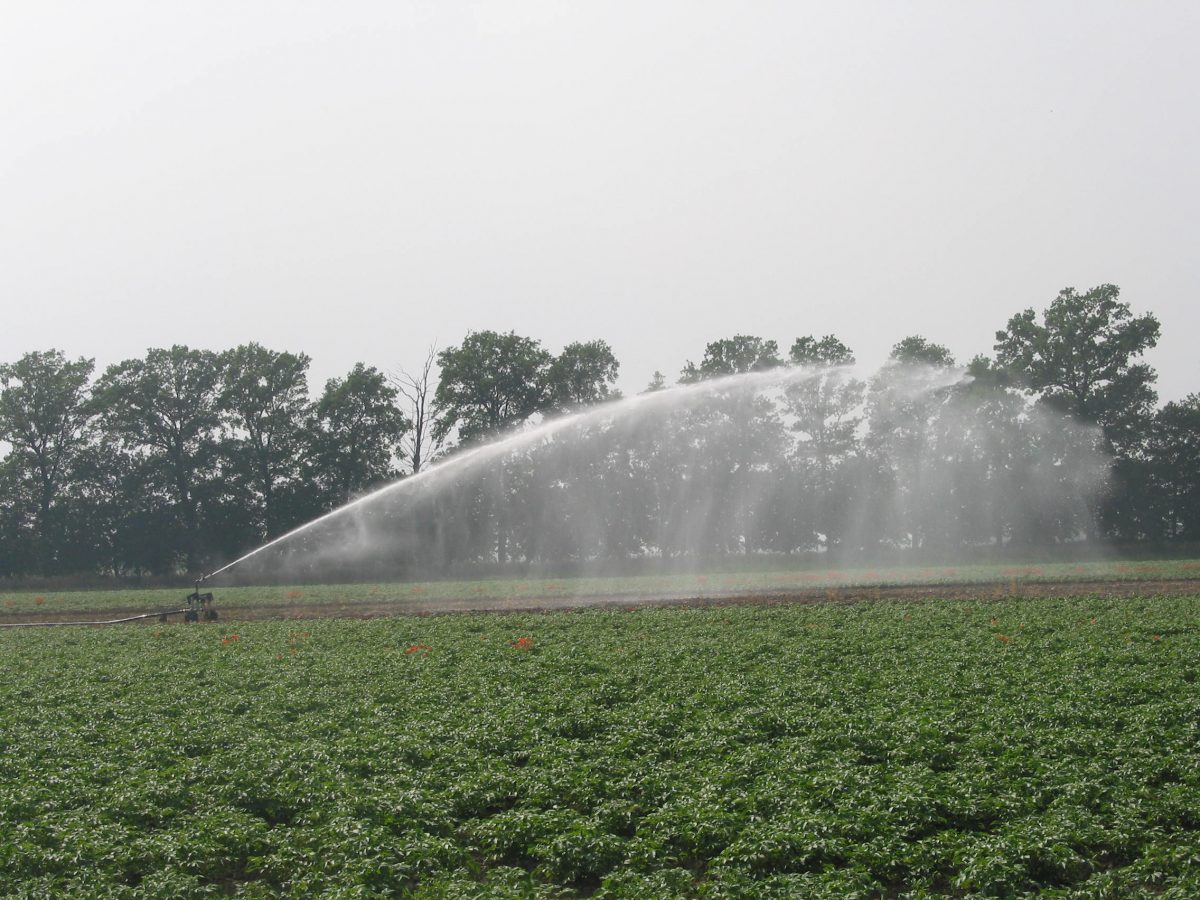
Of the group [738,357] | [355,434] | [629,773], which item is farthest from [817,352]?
[629,773]

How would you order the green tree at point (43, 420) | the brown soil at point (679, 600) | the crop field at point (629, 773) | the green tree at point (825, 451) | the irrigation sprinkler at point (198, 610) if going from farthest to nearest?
the green tree at point (43, 420)
the green tree at point (825, 451)
the irrigation sprinkler at point (198, 610)
the brown soil at point (679, 600)
the crop field at point (629, 773)

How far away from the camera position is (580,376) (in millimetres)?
94625

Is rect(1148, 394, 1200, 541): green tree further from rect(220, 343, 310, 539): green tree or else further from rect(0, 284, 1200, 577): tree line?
rect(220, 343, 310, 539): green tree

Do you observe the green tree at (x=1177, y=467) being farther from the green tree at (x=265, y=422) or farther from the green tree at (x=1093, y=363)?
the green tree at (x=265, y=422)

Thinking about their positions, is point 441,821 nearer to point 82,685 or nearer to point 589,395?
point 82,685

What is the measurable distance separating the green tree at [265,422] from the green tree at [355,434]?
2793mm

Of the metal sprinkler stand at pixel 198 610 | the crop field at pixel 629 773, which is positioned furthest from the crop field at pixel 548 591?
the crop field at pixel 629 773

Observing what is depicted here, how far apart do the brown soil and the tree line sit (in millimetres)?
26725

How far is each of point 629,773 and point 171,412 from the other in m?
93.7

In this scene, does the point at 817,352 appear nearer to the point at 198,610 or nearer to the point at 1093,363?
the point at 1093,363

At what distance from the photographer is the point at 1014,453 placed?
8131 centimetres

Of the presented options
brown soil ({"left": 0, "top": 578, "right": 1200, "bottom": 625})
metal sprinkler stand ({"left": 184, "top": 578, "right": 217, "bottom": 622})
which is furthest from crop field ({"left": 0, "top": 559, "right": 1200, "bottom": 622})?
metal sprinkler stand ({"left": 184, "top": 578, "right": 217, "bottom": 622})

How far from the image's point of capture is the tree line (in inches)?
Answer: 3036

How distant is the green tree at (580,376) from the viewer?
94125 millimetres
